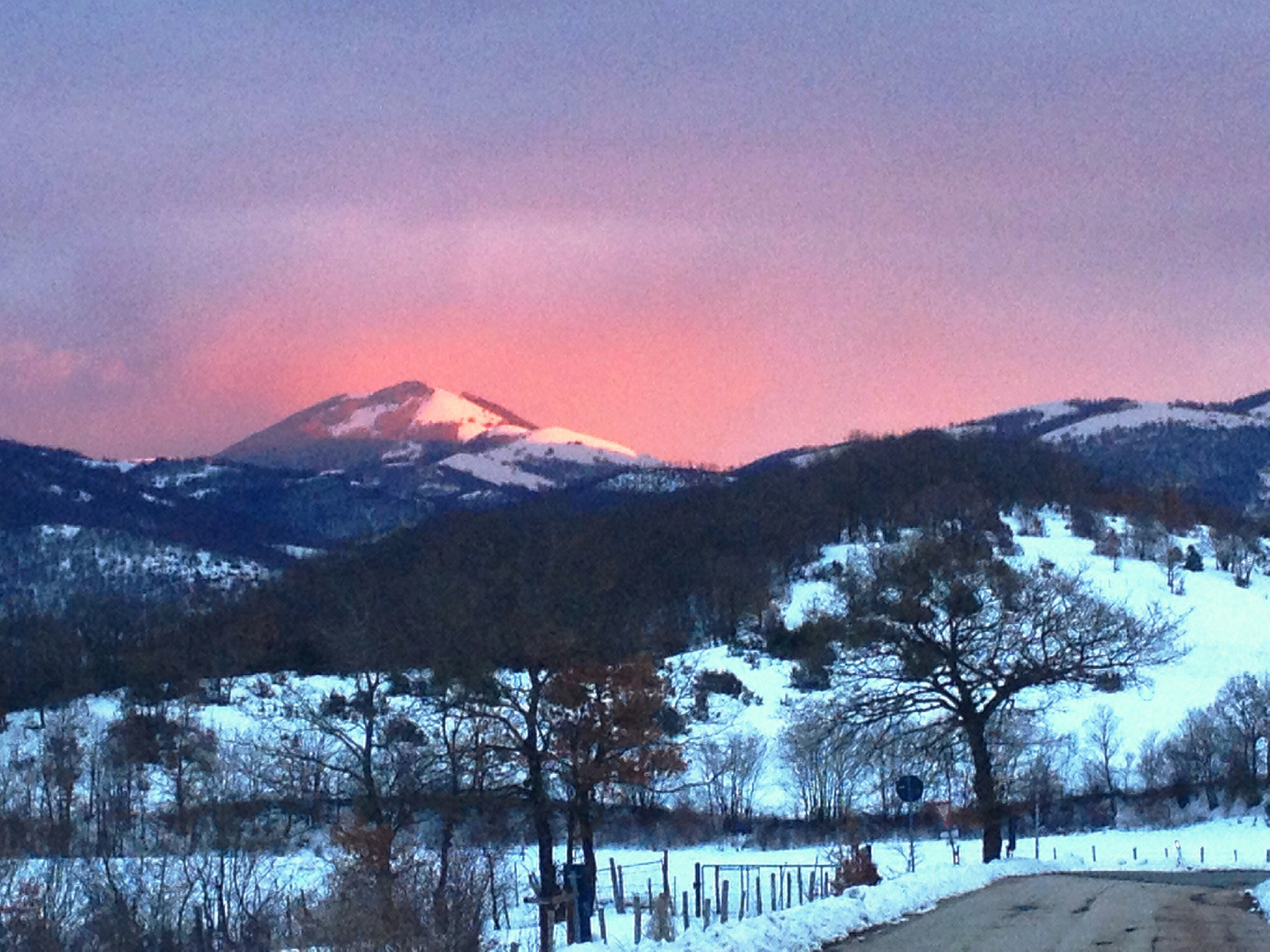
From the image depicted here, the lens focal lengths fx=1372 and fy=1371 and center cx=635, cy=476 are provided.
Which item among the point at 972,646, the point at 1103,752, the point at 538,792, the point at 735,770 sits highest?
the point at 972,646

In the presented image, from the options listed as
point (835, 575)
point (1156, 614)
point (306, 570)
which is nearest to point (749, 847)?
point (1156, 614)

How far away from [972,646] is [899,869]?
21.5 feet

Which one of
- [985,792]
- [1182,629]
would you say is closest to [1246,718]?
[1182,629]

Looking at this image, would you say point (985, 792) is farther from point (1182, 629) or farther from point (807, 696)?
point (807, 696)

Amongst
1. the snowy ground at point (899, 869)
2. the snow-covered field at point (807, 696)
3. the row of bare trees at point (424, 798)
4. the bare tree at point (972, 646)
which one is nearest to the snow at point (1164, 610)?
the snow-covered field at point (807, 696)

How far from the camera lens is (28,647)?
126938mm

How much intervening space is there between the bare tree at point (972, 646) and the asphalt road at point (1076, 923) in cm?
837

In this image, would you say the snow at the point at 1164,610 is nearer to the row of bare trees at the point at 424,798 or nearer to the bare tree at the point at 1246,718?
the bare tree at the point at 1246,718

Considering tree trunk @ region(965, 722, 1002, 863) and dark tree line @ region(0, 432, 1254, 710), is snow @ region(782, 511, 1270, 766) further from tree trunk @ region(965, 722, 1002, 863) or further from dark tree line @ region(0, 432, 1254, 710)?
tree trunk @ region(965, 722, 1002, 863)

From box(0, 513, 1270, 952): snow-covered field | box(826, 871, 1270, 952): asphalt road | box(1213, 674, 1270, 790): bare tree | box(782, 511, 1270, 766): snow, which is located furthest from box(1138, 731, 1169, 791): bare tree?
box(826, 871, 1270, 952): asphalt road

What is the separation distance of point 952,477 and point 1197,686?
80970 millimetres

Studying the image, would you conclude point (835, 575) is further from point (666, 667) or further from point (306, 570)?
point (666, 667)

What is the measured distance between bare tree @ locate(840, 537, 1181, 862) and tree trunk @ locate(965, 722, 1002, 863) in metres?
0.04

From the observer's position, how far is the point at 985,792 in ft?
127
